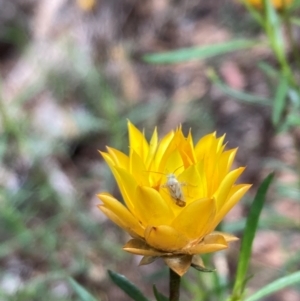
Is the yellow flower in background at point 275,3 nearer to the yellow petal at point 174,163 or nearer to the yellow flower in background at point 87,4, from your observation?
the yellow petal at point 174,163

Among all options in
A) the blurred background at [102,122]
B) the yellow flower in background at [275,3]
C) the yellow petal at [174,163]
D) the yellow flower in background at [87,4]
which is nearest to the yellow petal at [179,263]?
the yellow petal at [174,163]

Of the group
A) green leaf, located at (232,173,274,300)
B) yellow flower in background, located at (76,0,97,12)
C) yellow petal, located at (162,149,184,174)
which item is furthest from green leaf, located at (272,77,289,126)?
yellow flower in background, located at (76,0,97,12)

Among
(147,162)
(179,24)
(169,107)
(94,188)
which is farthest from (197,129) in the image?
(147,162)

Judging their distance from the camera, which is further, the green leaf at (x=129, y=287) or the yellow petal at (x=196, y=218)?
the green leaf at (x=129, y=287)

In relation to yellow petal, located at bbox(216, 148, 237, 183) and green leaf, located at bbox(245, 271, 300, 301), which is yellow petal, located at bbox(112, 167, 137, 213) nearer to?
yellow petal, located at bbox(216, 148, 237, 183)

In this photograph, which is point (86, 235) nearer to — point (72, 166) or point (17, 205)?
point (17, 205)

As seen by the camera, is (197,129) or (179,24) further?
(179,24)

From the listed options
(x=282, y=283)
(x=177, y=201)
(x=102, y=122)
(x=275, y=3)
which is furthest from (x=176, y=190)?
(x=102, y=122)
